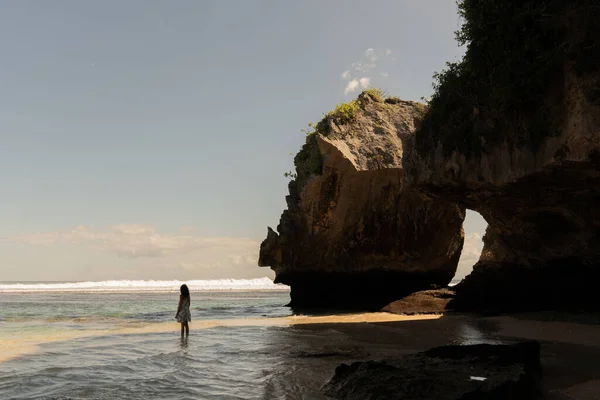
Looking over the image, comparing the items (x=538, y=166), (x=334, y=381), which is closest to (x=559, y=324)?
(x=538, y=166)

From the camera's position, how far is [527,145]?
9852 mm

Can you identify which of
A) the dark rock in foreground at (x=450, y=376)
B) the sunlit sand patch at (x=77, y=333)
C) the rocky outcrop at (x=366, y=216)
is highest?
the rocky outcrop at (x=366, y=216)

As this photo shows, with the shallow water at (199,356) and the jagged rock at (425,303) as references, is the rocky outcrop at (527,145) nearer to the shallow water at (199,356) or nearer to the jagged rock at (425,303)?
the jagged rock at (425,303)

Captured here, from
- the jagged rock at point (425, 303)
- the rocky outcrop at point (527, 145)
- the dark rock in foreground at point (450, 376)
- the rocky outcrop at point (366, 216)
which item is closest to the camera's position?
the dark rock in foreground at point (450, 376)

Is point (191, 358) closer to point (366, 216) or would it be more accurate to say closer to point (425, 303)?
point (425, 303)

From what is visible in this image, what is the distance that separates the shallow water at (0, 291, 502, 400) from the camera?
6797 millimetres

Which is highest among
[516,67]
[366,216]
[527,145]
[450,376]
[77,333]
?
[516,67]

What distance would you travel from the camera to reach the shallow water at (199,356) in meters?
6.80

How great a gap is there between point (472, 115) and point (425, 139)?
95.0 inches

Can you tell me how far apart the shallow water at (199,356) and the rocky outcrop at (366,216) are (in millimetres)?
7785

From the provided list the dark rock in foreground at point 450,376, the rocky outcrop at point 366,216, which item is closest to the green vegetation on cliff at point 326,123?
A: the rocky outcrop at point 366,216

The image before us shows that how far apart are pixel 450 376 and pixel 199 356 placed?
19.7 feet

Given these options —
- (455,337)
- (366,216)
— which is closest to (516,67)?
(455,337)

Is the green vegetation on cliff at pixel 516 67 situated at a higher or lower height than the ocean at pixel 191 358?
higher
